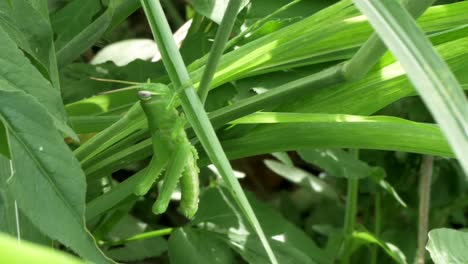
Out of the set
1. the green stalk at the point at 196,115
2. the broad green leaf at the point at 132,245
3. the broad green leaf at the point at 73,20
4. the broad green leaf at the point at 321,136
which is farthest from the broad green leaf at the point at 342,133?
the broad green leaf at the point at 132,245

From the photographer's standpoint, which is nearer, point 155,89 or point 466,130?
point 466,130

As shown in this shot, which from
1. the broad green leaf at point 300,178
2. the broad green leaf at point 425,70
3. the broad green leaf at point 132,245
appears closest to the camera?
the broad green leaf at point 425,70

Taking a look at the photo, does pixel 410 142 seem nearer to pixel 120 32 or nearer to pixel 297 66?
pixel 297 66

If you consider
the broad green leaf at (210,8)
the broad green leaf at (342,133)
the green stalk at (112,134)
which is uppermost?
the broad green leaf at (210,8)

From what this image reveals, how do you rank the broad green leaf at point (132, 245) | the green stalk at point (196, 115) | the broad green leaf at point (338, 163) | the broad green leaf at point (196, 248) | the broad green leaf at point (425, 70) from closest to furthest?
the broad green leaf at point (425, 70) < the green stalk at point (196, 115) < the broad green leaf at point (196, 248) < the broad green leaf at point (338, 163) < the broad green leaf at point (132, 245)

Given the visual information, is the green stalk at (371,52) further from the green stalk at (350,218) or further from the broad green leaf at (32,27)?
the green stalk at (350,218)

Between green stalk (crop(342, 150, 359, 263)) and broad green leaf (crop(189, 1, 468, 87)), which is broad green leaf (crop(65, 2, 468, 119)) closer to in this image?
broad green leaf (crop(189, 1, 468, 87))

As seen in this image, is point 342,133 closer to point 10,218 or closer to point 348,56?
point 348,56

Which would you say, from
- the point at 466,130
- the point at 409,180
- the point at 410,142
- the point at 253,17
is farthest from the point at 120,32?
the point at 466,130

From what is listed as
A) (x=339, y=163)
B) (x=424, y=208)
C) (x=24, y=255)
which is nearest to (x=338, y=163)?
(x=339, y=163)
